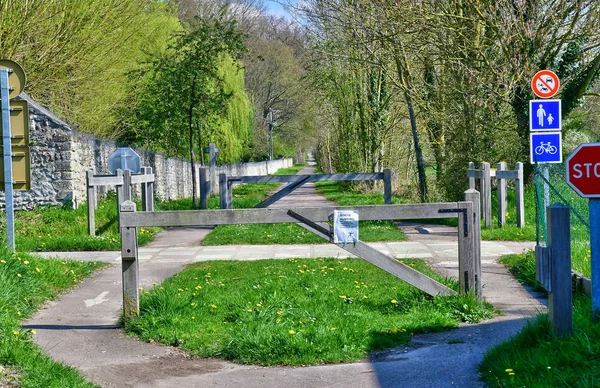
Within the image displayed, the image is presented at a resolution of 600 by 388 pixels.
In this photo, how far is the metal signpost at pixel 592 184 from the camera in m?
5.91

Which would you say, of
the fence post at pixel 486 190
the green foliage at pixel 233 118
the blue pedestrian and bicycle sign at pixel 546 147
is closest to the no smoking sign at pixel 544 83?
the blue pedestrian and bicycle sign at pixel 546 147

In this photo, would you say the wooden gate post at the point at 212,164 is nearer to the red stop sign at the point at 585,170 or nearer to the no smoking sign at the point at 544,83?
the no smoking sign at the point at 544,83

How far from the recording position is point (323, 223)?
26.7ft

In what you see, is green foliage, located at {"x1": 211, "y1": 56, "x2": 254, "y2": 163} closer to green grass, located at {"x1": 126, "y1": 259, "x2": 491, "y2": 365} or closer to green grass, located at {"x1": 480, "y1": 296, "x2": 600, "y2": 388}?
green grass, located at {"x1": 126, "y1": 259, "x2": 491, "y2": 365}

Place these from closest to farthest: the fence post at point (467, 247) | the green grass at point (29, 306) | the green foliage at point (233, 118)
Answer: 1. the green grass at point (29, 306)
2. the fence post at point (467, 247)
3. the green foliage at point (233, 118)

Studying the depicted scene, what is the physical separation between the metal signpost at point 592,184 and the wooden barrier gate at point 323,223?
2134 millimetres

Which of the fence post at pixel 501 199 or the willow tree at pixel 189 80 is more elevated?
the willow tree at pixel 189 80

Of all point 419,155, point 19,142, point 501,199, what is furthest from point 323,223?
point 419,155

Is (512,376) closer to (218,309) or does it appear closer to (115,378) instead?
(115,378)

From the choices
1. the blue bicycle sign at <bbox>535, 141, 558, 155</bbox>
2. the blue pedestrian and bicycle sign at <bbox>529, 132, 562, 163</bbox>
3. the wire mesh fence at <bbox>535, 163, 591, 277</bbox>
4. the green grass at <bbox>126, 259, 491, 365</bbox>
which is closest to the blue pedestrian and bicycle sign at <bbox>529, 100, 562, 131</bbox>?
the blue pedestrian and bicycle sign at <bbox>529, 132, 562, 163</bbox>

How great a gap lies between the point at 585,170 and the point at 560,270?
882mm

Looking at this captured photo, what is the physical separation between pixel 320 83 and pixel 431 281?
95.4ft

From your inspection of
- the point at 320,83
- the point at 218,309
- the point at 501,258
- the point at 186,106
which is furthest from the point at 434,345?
the point at 320,83

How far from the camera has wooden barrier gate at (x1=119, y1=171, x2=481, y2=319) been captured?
795 centimetres
